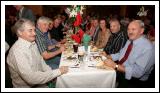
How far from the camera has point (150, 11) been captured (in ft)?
26.6

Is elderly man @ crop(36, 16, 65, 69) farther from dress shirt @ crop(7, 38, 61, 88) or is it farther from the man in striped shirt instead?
Answer: the man in striped shirt

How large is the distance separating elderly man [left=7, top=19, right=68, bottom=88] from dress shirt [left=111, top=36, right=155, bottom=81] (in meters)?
0.85

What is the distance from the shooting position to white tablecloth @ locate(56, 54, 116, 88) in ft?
7.28

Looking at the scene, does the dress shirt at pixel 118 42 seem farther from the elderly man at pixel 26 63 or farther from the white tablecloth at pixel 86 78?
the elderly man at pixel 26 63

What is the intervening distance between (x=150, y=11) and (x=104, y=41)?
493cm

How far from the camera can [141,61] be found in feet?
7.96

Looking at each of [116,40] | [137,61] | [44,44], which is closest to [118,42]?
[116,40]

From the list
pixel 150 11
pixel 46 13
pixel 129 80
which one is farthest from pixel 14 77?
pixel 46 13

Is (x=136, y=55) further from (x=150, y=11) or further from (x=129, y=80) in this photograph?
(x=150, y=11)

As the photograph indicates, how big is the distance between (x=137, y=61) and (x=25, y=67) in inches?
52.8

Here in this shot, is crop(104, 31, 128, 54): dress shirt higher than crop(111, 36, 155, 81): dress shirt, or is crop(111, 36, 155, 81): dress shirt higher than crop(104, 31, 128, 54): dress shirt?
crop(104, 31, 128, 54): dress shirt

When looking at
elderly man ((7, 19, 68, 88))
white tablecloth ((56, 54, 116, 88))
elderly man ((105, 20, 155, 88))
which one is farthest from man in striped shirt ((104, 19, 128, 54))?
elderly man ((7, 19, 68, 88))

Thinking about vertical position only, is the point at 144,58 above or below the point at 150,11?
below

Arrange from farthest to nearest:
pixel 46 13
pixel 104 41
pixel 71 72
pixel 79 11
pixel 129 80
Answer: pixel 46 13 < pixel 104 41 < pixel 79 11 < pixel 129 80 < pixel 71 72
